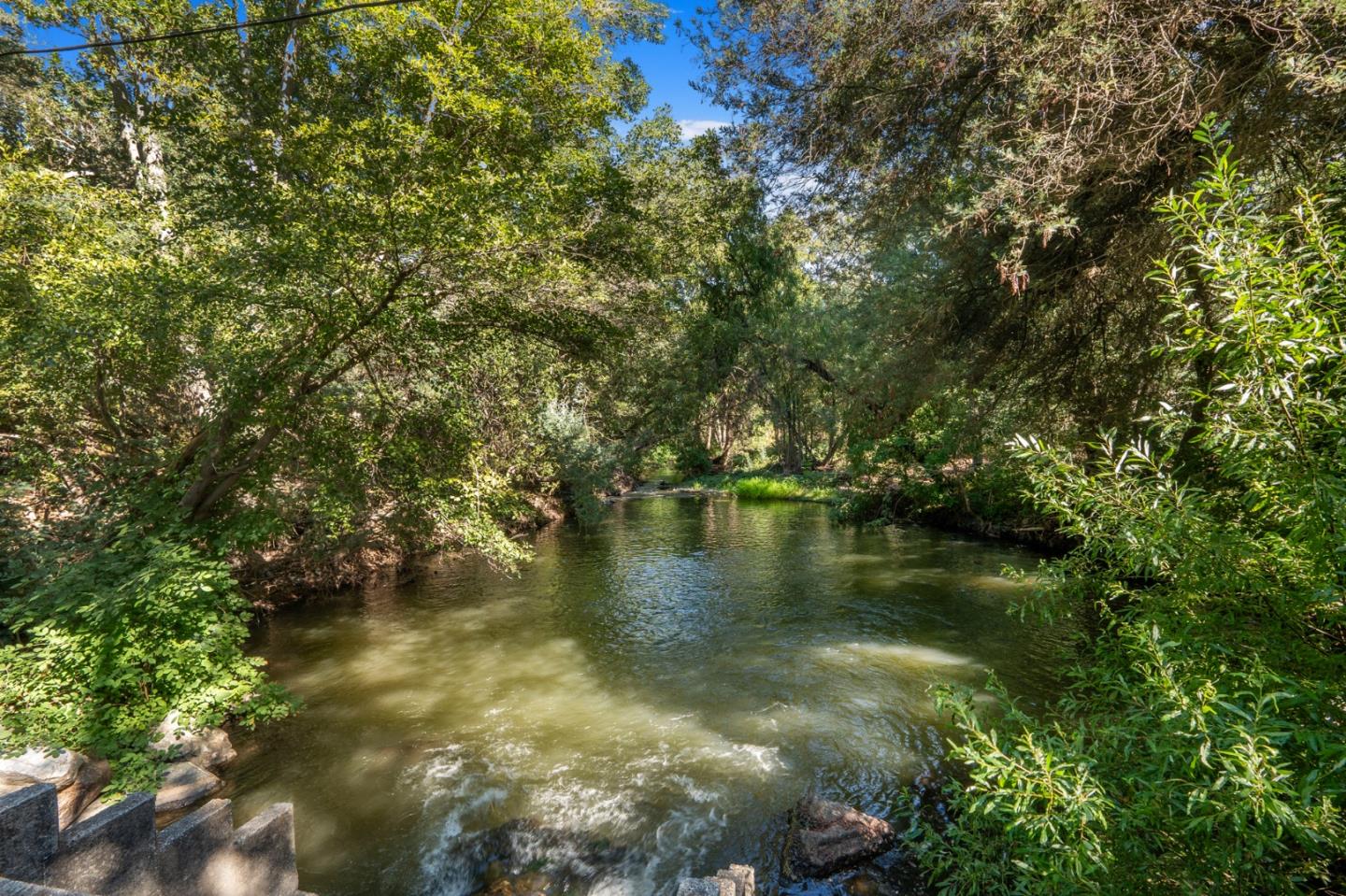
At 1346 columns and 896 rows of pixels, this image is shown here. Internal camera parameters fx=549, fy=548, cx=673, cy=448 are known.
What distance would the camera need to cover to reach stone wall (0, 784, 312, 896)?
7.31 feet

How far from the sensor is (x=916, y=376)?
1039 centimetres

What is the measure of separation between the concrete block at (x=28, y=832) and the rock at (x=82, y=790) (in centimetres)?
244

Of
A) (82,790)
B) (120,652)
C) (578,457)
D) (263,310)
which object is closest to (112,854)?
(82,790)

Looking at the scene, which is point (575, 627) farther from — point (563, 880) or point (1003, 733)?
point (1003, 733)

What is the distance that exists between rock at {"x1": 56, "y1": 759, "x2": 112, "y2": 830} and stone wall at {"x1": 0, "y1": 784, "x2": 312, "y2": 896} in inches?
82.8

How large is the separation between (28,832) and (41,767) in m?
2.79

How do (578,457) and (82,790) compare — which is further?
(578,457)

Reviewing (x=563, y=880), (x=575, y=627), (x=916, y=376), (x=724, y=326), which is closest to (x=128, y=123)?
(x=575, y=627)

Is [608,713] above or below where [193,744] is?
below

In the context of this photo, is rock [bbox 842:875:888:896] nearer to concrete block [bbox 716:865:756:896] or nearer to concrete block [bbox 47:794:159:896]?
concrete block [bbox 716:865:756:896]

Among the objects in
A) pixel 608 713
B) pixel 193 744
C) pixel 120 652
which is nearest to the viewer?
pixel 120 652

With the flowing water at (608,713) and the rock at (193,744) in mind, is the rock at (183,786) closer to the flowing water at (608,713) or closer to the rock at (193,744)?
the rock at (193,744)

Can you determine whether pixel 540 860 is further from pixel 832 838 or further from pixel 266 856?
pixel 832 838

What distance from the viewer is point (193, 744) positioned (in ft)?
17.7
